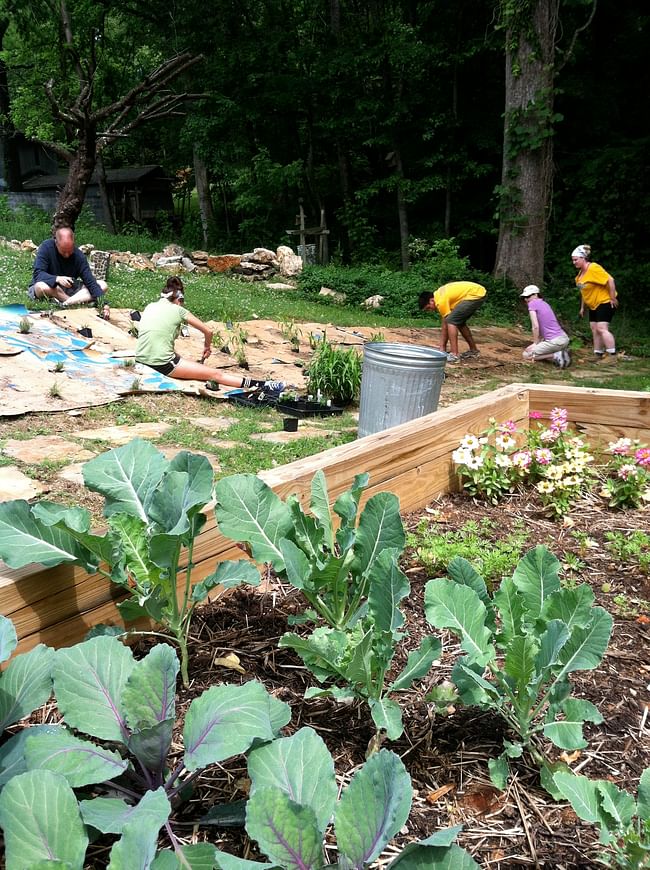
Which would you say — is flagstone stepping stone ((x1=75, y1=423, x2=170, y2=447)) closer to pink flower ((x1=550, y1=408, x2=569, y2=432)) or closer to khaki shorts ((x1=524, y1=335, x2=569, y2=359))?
pink flower ((x1=550, y1=408, x2=569, y2=432))

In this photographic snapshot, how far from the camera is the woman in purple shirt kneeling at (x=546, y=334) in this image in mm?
10172

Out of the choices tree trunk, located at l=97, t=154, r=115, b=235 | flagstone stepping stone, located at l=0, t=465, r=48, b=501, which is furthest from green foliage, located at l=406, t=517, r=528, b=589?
tree trunk, located at l=97, t=154, r=115, b=235

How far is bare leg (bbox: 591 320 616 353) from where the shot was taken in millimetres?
10617

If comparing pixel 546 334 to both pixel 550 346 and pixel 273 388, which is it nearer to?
pixel 550 346

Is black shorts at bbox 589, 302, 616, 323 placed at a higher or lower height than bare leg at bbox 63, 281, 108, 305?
lower

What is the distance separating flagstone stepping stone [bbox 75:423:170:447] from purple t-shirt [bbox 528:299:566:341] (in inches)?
256

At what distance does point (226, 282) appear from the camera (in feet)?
51.1

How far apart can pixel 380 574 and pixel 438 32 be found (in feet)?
71.3

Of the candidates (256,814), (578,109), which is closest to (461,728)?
(256,814)

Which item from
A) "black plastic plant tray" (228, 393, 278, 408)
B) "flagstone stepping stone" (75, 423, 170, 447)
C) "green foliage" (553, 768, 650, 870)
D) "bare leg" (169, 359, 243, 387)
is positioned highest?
"green foliage" (553, 768, 650, 870)

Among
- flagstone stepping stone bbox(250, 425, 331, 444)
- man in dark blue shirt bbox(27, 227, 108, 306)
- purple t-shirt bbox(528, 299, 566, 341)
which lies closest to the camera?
flagstone stepping stone bbox(250, 425, 331, 444)

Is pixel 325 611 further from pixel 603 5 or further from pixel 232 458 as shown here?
pixel 603 5

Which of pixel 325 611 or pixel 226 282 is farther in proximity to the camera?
pixel 226 282

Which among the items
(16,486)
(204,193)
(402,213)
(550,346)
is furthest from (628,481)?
(204,193)
